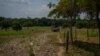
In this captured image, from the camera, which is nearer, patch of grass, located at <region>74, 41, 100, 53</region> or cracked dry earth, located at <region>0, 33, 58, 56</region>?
patch of grass, located at <region>74, 41, 100, 53</region>

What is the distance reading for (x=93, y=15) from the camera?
3459cm

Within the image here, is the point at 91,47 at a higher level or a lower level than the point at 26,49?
higher

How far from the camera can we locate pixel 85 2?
81.5ft

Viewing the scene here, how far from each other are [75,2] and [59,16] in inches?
296

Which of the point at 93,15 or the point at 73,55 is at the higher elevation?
the point at 93,15

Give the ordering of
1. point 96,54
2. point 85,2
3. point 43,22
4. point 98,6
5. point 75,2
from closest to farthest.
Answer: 1. point 96,54
2. point 85,2
3. point 98,6
4. point 75,2
5. point 43,22

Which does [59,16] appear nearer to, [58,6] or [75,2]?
[58,6]

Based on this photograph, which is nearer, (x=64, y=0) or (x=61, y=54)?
(x=61, y=54)

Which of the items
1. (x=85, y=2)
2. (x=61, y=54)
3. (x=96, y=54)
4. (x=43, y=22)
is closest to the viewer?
(x=96, y=54)

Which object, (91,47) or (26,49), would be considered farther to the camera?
(26,49)

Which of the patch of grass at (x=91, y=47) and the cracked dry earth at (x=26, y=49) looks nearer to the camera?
the patch of grass at (x=91, y=47)

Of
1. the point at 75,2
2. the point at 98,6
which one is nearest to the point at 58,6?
the point at 75,2

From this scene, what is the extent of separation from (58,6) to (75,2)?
439 cm

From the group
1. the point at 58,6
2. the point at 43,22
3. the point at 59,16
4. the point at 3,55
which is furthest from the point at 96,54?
the point at 43,22
